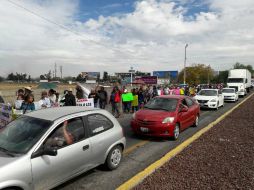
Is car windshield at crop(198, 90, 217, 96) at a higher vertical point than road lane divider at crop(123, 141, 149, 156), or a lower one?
higher

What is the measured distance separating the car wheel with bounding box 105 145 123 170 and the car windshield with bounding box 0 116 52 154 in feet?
5.58

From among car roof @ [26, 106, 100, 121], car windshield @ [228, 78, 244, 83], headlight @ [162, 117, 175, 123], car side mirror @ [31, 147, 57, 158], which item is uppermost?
car windshield @ [228, 78, 244, 83]

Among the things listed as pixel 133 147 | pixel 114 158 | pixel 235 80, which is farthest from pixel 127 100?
pixel 235 80

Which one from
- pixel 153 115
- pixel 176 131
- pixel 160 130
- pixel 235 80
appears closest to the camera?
pixel 160 130

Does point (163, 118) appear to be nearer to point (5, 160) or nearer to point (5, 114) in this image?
point (5, 114)

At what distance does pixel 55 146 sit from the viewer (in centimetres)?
466

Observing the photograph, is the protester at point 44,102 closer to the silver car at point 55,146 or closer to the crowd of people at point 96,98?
the crowd of people at point 96,98

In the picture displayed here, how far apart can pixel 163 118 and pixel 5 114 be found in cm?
510

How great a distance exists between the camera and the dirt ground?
5141 mm

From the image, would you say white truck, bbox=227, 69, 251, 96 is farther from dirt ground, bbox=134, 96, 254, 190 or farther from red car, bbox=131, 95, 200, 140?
dirt ground, bbox=134, 96, 254, 190

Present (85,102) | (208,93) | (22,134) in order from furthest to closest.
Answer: (208,93)
(85,102)
(22,134)

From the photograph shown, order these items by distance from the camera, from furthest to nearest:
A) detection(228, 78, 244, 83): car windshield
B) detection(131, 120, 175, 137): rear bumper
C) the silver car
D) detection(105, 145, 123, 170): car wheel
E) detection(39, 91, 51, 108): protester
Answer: detection(228, 78, 244, 83): car windshield < detection(39, 91, 51, 108): protester < detection(131, 120, 175, 137): rear bumper < detection(105, 145, 123, 170): car wheel < the silver car

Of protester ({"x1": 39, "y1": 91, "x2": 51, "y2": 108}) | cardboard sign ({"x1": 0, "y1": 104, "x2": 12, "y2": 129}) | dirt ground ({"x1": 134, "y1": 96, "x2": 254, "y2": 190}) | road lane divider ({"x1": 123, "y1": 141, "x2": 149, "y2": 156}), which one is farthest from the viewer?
protester ({"x1": 39, "y1": 91, "x2": 51, "y2": 108})

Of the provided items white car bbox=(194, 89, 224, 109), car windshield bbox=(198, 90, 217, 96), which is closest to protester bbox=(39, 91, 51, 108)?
white car bbox=(194, 89, 224, 109)
